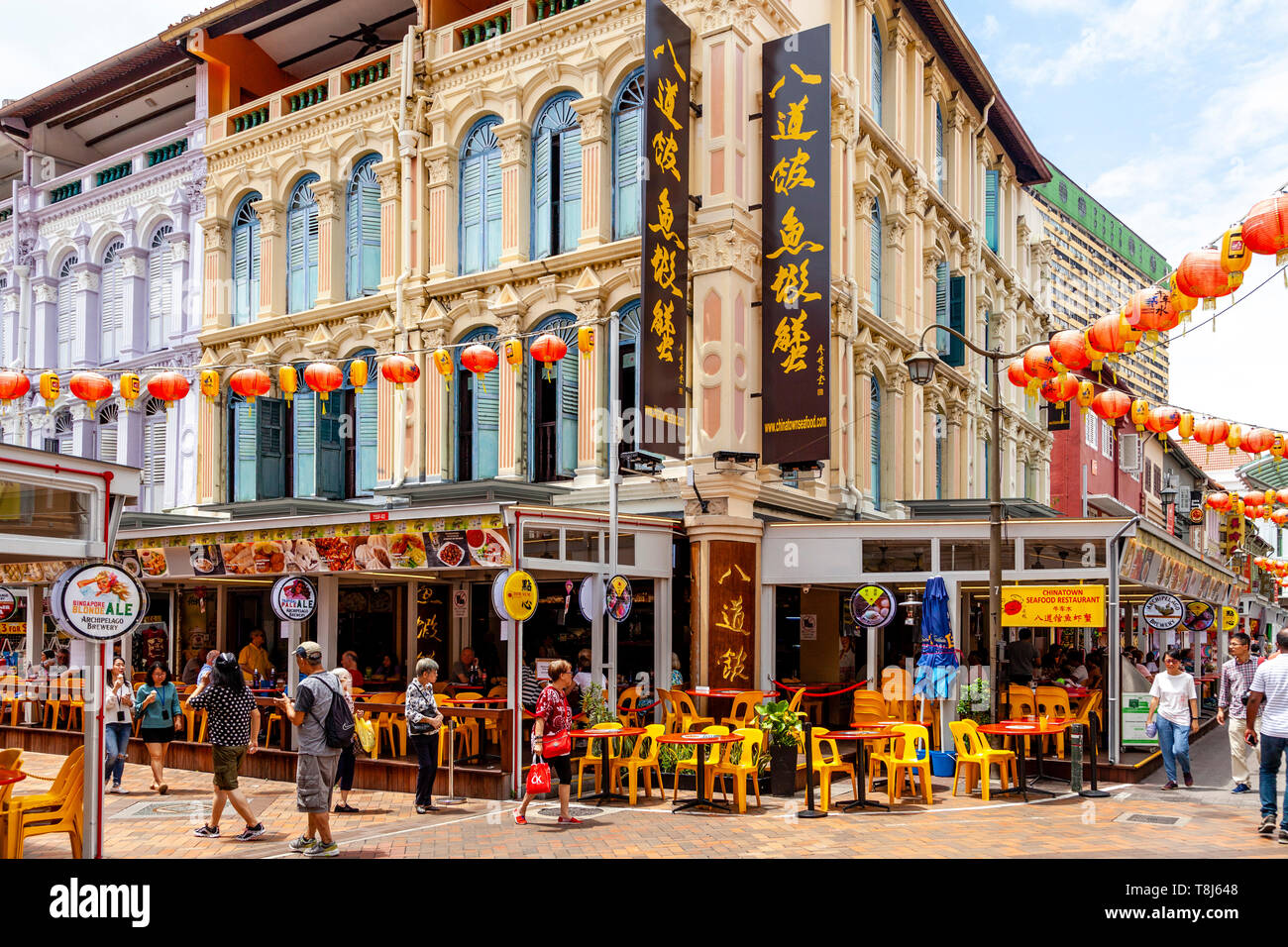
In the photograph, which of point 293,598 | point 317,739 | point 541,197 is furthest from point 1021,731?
point 541,197

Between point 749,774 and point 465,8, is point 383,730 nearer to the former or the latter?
point 749,774

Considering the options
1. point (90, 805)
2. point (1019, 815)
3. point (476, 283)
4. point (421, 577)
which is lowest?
point (1019, 815)

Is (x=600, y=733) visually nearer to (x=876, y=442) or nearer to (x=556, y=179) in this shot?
(x=556, y=179)

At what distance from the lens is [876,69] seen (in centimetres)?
2506

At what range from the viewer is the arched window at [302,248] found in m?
24.6

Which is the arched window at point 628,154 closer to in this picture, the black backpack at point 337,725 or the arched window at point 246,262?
the arched window at point 246,262

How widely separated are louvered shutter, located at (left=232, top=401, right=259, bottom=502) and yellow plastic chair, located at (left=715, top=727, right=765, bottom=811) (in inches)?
539

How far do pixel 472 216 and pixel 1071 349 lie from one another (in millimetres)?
11823

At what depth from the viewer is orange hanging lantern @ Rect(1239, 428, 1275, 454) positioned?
65.8 ft

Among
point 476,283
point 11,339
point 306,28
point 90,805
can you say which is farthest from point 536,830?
point 11,339

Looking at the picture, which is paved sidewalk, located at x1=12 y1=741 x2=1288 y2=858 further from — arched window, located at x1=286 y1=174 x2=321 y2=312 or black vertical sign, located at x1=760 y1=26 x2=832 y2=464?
arched window, located at x1=286 y1=174 x2=321 y2=312

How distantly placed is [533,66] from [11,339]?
15.8 meters

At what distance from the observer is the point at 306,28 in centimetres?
2600

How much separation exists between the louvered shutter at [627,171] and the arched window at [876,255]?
233 inches
